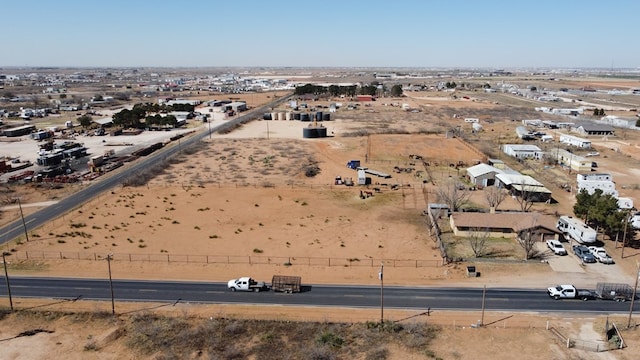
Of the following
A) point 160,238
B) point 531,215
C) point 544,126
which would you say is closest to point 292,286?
point 160,238

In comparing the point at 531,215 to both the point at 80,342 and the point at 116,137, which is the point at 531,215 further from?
the point at 116,137

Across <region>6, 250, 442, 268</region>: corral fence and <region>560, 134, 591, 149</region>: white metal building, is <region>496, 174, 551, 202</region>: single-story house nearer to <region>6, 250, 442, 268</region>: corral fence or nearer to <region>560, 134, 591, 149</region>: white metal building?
<region>6, 250, 442, 268</region>: corral fence

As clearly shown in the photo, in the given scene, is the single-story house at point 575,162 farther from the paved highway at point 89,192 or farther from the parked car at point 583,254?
the paved highway at point 89,192

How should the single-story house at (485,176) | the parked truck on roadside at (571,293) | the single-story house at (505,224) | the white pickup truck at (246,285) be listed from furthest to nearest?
the single-story house at (485,176)
the single-story house at (505,224)
the white pickup truck at (246,285)
the parked truck on roadside at (571,293)

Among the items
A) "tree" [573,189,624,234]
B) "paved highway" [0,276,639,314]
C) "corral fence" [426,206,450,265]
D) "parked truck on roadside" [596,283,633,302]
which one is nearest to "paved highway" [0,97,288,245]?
"paved highway" [0,276,639,314]

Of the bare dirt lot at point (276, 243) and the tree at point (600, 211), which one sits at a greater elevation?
the tree at point (600, 211)

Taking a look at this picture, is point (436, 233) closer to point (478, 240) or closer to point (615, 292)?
point (478, 240)

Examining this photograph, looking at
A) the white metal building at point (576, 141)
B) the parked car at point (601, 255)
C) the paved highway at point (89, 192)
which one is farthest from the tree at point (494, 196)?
the paved highway at point (89, 192)

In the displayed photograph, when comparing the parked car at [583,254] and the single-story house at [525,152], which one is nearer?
the parked car at [583,254]
